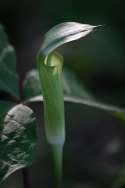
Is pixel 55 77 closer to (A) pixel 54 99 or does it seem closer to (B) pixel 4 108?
(A) pixel 54 99

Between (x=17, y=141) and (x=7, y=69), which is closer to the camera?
(x=17, y=141)

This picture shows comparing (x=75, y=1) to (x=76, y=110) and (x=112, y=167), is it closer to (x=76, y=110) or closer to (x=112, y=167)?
(x=76, y=110)

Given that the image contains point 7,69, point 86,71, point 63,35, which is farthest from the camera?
point 86,71

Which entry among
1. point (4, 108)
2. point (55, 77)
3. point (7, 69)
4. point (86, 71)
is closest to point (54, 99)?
point (55, 77)

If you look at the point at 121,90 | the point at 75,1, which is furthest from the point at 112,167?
the point at 75,1

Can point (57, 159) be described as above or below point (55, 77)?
below

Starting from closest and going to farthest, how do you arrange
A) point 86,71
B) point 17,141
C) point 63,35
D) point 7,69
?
point 63,35, point 17,141, point 7,69, point 86,71

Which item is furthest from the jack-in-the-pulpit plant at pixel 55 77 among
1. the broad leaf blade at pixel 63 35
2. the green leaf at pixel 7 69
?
the green leaf at pixel 7 69
